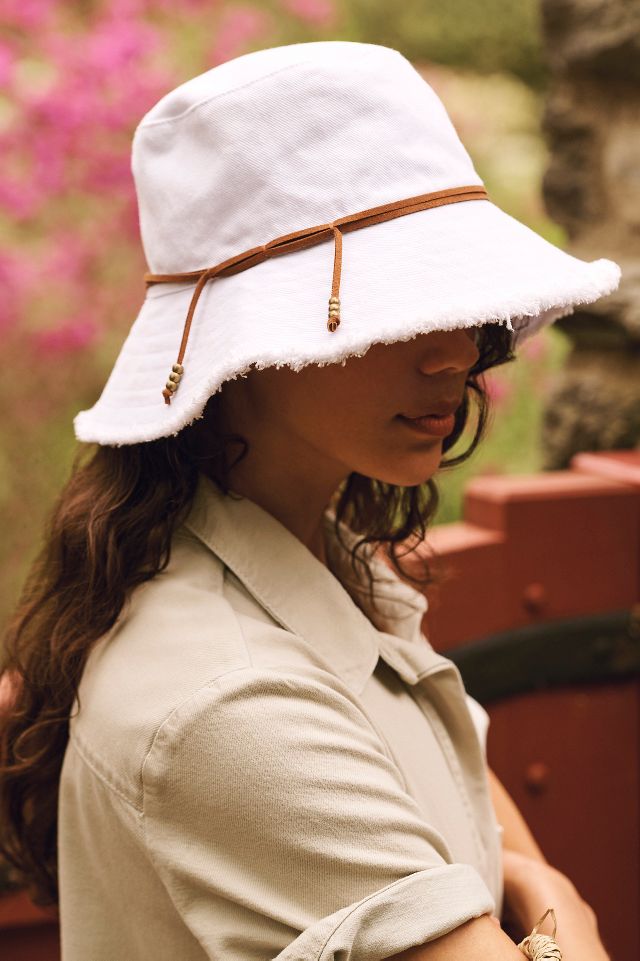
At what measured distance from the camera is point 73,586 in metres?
1.21

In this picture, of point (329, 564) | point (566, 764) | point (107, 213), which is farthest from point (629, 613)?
point (107, 213)

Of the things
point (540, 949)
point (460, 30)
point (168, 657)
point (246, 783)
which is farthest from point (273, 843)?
point (460, 30)

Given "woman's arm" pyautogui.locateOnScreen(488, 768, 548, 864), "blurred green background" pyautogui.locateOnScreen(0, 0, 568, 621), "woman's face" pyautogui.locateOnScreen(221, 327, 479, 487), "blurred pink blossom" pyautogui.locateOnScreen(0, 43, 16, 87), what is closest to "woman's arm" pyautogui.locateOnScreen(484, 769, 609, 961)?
"woman's arm" pyautogui.locateOnScreen(488, 768, 548, 864)

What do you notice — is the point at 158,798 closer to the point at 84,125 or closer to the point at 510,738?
the point at 510,738

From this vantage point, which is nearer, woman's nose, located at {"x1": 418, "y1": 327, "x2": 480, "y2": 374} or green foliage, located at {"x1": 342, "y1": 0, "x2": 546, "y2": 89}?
woman's nose, located at {"x1": 418, "y1": 327, "x2": 480, "y2": 374}

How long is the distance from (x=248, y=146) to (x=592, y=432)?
5.19 ft

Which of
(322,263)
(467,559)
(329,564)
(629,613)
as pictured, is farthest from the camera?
(629,613)

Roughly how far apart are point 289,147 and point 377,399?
0.29 metres

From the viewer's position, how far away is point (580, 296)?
1.16 metres

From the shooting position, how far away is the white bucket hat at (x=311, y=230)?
42.7 inches

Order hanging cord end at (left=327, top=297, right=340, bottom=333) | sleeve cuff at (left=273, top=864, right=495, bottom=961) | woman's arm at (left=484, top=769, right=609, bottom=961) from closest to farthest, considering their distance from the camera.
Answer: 1. sleeve cuff at (left=273, top=864, right=495, bottom=961)
2. hanging cord end at (left=327, top=297, right=340, bottom=333)
3. woman's arm at (left=484, top=769, right=609, bottom=961)

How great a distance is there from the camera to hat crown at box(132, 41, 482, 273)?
1140 mm

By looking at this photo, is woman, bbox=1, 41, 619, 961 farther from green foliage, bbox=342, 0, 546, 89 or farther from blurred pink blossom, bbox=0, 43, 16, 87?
green foliage, bbox=342, 0, 546, 89

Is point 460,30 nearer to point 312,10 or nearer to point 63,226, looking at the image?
point 312,10
